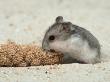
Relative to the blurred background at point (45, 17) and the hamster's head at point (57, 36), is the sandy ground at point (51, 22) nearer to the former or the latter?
the blurred background at point (45, 17)

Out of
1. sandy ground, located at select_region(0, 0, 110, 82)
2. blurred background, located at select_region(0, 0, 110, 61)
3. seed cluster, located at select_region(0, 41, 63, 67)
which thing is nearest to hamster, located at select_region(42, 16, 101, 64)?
seed cluster, located at select_region(0, 41, 63, 67)

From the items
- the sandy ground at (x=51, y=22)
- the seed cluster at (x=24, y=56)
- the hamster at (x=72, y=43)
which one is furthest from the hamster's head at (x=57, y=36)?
the sandy ground at (x=51, y=22)

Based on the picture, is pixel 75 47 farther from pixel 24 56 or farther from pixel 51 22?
pixel 51 22

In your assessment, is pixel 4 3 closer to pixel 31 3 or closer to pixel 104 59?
pixel 31 3

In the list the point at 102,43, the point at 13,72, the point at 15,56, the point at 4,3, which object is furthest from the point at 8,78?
the point at 4,3

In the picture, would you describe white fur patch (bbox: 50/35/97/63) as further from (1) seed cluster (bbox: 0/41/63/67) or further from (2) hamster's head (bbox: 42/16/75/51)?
(1) seed cluster (bbox: 0/41/63/67)

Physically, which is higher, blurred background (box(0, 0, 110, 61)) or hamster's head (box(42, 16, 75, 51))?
blurred background (box(0, 0, 110, 61))

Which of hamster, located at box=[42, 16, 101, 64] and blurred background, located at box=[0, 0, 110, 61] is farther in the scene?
blurred background, located at box=[0, 0, 110, 61]

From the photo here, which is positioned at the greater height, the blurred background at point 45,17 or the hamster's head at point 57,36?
the blurred background at point 45,17
